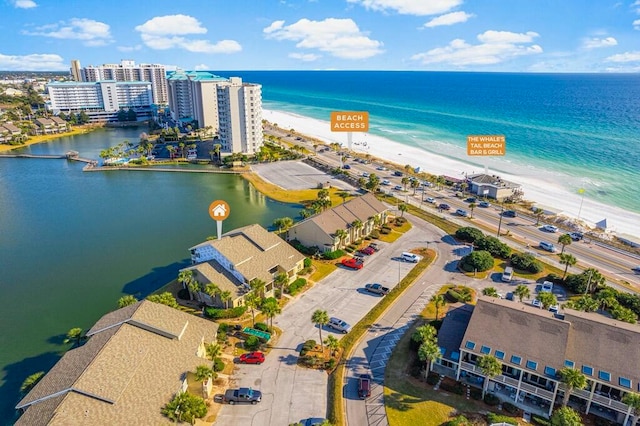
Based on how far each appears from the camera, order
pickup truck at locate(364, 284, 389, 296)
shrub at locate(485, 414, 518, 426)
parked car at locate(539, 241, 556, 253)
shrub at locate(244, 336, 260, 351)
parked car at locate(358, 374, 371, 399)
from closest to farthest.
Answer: shrub at locate(485, 414, 518, 426), parked car at locate(358, 374, 371, 399), shrub at locate(244, 336, 260, 351), pickup truck at locate(364, 284, 389, 296), parked car at locate(539, 241, 556, 253)

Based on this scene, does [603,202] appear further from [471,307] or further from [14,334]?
[14,334]

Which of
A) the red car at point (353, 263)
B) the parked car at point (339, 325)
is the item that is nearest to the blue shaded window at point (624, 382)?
the parked car at point (339, 325)

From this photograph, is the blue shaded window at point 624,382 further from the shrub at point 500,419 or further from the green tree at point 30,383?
the green tree at point 30,383

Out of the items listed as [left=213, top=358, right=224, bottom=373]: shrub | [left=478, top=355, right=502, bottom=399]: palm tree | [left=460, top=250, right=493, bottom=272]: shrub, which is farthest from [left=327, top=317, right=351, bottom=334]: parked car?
A: [left=460, top=250, right=493, bottom=272]: shrub

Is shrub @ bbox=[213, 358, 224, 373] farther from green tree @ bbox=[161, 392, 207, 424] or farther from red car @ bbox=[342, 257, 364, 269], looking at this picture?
red car @ bbox=[342, 257, 364, 269]

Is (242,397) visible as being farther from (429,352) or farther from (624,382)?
(624,382)

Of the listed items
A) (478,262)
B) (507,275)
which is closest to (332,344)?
(478,262)
